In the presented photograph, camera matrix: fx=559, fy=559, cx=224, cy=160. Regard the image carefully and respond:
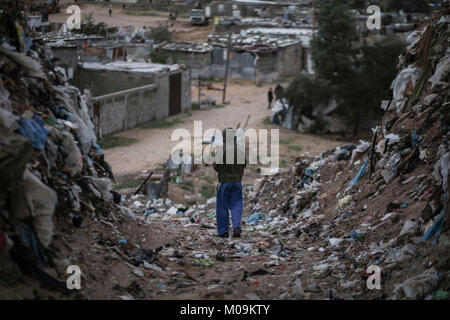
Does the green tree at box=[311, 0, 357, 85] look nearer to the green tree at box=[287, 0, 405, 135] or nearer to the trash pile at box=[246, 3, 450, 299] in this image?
the green tree at box=[287, 0, 405, 135]

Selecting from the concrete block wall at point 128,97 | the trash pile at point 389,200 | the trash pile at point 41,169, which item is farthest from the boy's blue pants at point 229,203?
the concrete block wall at point 128,97

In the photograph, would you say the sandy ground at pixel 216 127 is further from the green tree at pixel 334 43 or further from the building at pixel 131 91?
the green tree at pixel 334 43

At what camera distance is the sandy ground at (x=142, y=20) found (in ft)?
72.2

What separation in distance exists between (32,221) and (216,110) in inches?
823

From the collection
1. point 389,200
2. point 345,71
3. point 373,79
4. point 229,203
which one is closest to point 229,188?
point 229,203

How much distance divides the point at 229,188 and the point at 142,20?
31.9 m

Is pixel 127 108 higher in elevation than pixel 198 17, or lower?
lower

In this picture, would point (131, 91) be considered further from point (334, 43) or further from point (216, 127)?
point (334, 43)

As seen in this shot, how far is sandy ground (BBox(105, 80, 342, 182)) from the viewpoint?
1596 cm

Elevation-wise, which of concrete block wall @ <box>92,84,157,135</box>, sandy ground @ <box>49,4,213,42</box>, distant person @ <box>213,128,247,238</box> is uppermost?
sandy ground @ <box>49,4,213,42</box>

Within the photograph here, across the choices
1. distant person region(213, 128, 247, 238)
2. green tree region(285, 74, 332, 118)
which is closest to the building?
green tree region(285, 74, 332, 118)

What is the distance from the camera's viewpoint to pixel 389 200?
6457 mm

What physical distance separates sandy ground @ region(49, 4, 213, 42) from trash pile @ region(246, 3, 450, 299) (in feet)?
41.9

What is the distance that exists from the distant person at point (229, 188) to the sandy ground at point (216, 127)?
7.32 meters
